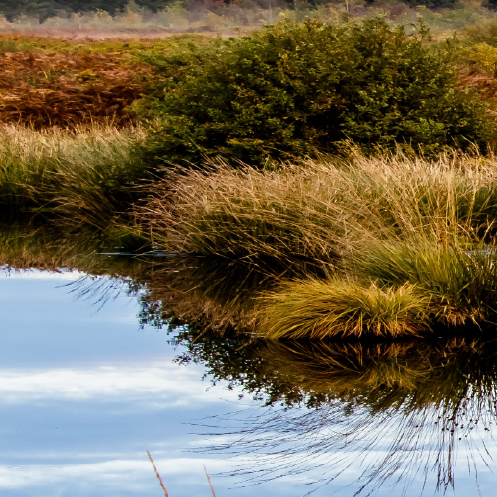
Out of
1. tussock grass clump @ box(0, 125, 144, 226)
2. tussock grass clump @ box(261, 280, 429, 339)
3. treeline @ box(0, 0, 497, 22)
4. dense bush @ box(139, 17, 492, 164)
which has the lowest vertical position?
tussock grass clump @ box(0, 125, 144, 226)

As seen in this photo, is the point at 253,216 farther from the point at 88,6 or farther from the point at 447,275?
the point at 88,6

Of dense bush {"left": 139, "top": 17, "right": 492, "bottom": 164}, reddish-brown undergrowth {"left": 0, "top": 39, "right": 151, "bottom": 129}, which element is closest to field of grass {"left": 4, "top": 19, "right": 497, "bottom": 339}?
dense bush {"left": 139, "top": 17, "right": 492, "bottom": 164}

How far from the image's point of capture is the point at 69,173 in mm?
16250

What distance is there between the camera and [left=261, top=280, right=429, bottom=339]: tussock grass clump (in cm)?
789

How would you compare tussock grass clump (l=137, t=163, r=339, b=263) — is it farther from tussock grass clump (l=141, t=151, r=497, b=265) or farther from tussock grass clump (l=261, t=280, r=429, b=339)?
tussock grass clump (l=261, t=280, r=429, b=339)

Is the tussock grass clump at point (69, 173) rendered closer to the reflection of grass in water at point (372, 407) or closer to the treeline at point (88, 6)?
the reflection of grass in water at point (372, 407)

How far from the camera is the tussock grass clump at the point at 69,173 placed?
15.9 m

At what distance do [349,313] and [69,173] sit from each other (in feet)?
29.9

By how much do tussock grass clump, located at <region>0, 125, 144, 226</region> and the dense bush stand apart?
35.6 inches

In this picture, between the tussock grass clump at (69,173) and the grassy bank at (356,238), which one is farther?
the tussock grass clump at (69,173)

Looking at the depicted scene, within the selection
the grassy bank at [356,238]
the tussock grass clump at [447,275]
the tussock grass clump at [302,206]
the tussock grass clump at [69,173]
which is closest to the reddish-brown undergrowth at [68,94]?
the tussock grass clump at [69,173]

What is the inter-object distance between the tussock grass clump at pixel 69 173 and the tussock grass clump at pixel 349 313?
23.8ft

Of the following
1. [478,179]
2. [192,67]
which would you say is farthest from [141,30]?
[478,179]

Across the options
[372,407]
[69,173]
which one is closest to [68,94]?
[69,173]
